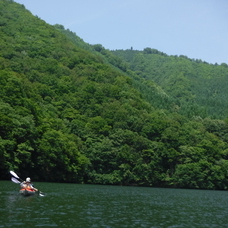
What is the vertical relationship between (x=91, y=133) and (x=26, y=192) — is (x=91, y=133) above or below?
above

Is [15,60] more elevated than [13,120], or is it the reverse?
[15,60]

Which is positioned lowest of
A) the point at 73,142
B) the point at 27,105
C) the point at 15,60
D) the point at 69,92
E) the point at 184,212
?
the point at 184,212

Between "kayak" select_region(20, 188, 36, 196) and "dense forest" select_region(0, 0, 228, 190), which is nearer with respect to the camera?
"kayak" select_region(20, 188, 36, 196)

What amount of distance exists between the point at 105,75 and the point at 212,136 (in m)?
64.3

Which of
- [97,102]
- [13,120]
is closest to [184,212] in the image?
[13,120]

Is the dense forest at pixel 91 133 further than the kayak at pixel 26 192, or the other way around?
the dense forest at pixel 91 133

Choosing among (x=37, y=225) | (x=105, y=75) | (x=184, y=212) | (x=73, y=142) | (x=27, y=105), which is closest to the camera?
(x=37, y=225)

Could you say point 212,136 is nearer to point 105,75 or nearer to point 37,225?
point 105,75

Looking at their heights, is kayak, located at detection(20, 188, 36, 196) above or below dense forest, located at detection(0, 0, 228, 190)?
below

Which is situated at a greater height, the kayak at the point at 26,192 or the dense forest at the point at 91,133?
the dense forest at the point at 91,133

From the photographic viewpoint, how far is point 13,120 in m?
88.9

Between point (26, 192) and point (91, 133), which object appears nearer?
point (26, 192)

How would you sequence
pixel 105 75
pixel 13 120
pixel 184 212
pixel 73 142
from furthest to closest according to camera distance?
pixel 105 75 → pixel 73 142 → pixel 13 120 → pixel 184 212

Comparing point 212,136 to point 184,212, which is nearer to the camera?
point 184,212
